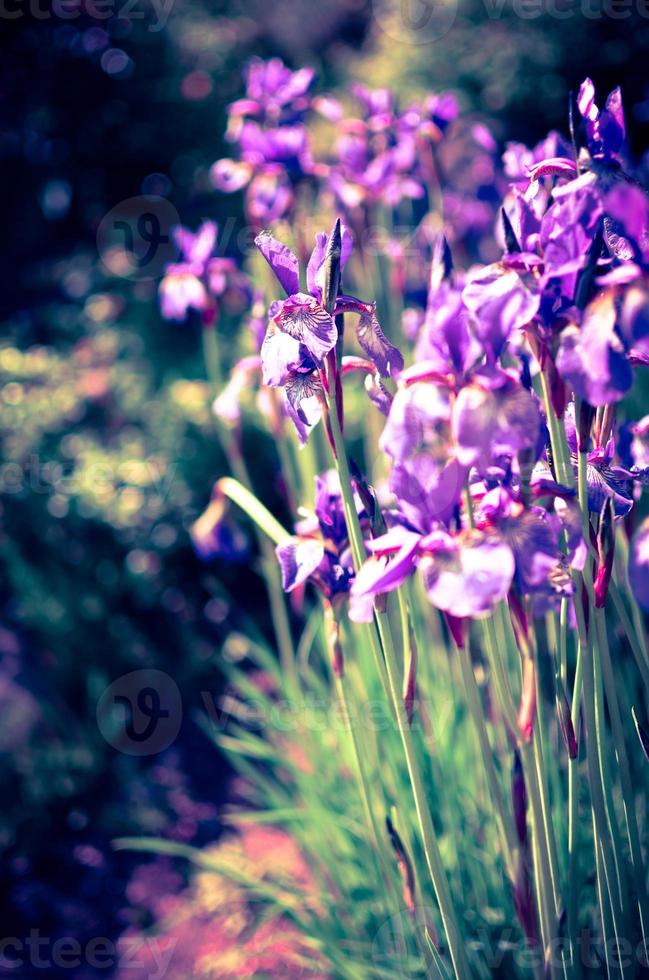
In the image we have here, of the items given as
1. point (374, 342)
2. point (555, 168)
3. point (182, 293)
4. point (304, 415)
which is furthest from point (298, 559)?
point (182, 293)

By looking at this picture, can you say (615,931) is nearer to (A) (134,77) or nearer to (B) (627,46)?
(A) (134,77)

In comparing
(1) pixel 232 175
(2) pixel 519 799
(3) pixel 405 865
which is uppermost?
(1) pixel 232 175

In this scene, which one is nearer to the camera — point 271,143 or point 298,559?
point 298,559

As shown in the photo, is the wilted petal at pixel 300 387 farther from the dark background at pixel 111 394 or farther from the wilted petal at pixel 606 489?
the dark background at pixel 111 394

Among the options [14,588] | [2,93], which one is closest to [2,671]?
[14,588]

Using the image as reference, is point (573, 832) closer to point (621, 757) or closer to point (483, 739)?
point (621, 757)

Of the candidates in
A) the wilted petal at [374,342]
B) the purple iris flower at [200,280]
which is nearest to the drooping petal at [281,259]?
the wilted petal at [374,342]
